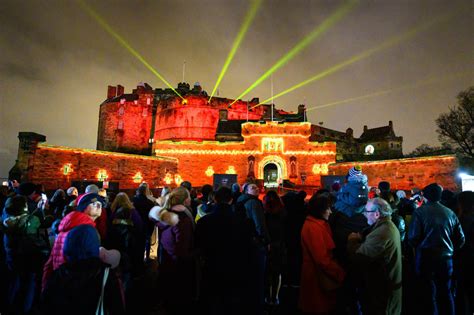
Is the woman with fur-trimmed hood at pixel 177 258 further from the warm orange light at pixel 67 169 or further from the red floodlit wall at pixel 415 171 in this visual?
the red floodlit wall at pixel 415 171

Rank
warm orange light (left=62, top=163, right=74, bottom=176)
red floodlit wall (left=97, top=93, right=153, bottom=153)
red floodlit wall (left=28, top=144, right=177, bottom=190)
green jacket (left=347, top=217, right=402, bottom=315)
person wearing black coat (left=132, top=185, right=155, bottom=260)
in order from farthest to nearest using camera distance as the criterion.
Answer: red floodlit wall (left=97, top=93, right=153, bottom=153) → warm orange light (left=62, top=163, right=74, bottom=176) → red floodlit wall (left=28, top=144, right=177, bottom=190) → person wearing black coat (left=132, top=185, right=155, bottom=260) → green jacket (left=347, top=217, right=402, bottom=315)

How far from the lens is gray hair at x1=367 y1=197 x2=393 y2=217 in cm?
280

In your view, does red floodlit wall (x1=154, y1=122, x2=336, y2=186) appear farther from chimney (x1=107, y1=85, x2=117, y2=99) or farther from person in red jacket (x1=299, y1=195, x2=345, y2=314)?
chimney (x1=107, y1=85, x2=117, y2=99)

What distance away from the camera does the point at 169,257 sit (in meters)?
3.36

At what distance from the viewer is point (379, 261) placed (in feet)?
9.02

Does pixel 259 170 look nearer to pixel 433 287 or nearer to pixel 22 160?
pixel 22 160

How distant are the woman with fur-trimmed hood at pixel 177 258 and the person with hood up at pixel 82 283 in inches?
44.6

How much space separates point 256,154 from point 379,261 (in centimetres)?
2497

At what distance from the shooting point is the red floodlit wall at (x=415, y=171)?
1959 centimetres

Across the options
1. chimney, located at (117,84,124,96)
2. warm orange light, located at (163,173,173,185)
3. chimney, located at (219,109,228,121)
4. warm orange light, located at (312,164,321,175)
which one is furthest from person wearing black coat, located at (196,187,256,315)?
chimney, located at (117,84,124,96)

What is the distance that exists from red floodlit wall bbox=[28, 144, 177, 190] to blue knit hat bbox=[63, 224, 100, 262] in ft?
63.8

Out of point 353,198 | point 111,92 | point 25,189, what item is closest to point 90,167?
point 25,189

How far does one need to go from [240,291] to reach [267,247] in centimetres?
142

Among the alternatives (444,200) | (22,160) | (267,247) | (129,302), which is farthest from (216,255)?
(22,160)
